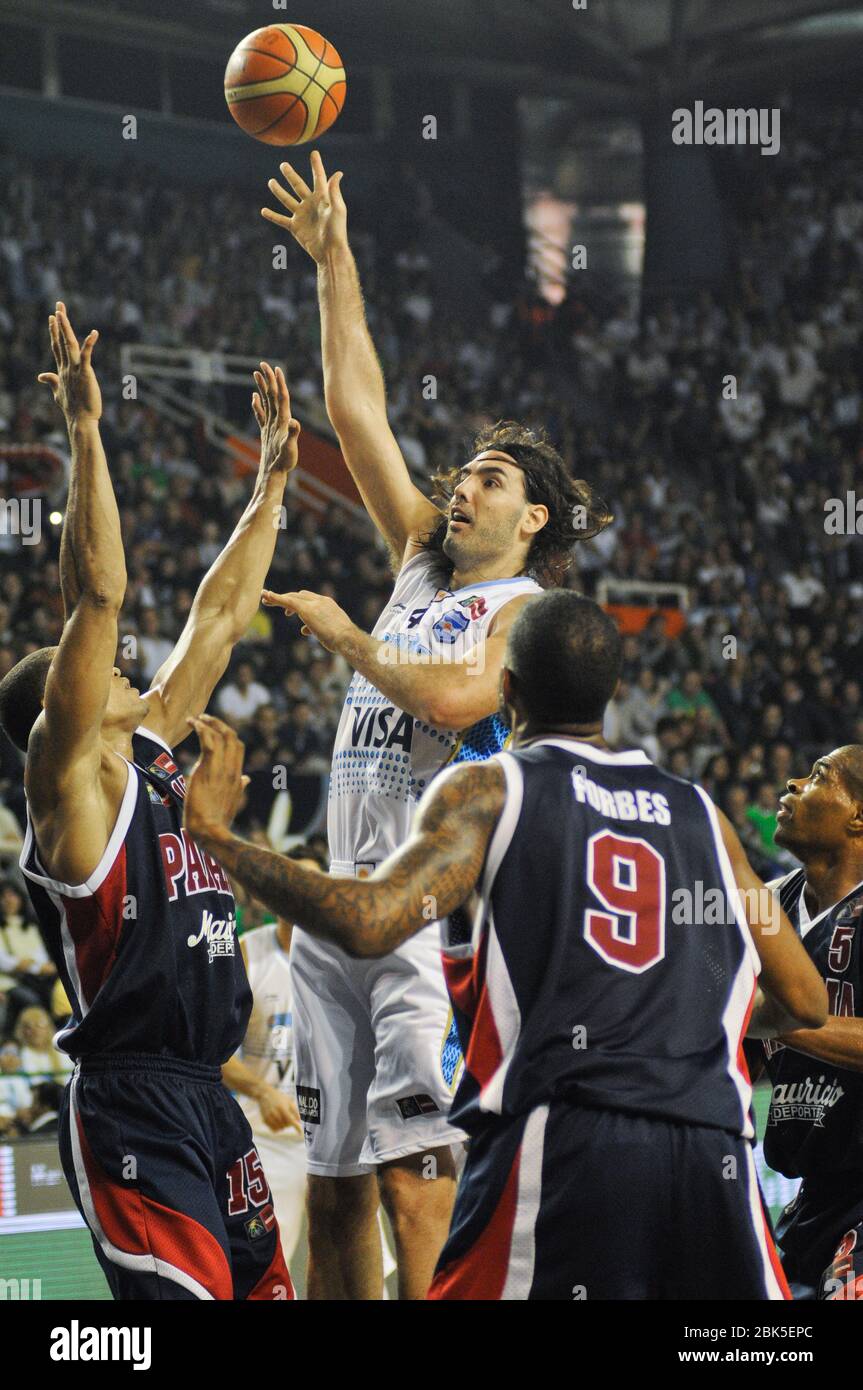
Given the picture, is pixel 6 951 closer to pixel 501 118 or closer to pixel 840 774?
pixel 840 774

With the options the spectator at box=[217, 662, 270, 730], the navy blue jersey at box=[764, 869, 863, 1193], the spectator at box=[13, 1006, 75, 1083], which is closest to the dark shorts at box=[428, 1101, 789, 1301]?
the navy blue jersey at box=[764, 869, 863, 1193]

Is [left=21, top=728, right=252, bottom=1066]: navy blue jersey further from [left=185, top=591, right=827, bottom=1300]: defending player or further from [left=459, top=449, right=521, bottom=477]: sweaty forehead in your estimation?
[left=459, top=449, right=521, bottom=477]: sweaty forehead

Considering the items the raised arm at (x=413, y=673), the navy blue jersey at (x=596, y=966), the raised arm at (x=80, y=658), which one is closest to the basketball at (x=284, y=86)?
the raised arm at (x=80, y=658)

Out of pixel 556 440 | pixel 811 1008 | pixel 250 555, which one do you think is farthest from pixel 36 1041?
pixel 556 440

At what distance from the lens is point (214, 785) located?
10.1ft

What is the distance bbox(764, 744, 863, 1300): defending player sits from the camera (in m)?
4.21

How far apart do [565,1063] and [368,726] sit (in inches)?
75.9

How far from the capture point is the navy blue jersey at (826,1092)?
4.33m

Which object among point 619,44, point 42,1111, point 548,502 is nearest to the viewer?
point 548,502

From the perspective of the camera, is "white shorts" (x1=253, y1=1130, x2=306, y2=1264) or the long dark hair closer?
the long dark hair

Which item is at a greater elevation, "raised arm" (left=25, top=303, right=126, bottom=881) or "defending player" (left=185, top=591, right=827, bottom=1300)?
"raised arm" (left=25, top=303, right=126, bottom=881)

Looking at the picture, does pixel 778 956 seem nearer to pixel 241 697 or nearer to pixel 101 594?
pixel 101 594

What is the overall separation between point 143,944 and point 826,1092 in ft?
6.26

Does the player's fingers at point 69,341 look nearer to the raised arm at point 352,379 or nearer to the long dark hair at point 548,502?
the raised arm at point 352,379
